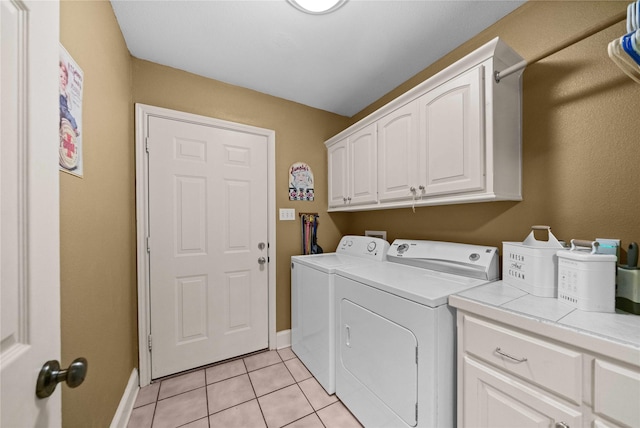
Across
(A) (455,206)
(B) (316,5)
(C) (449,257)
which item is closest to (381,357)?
(C) (449,257)

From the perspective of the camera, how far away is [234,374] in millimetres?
1921

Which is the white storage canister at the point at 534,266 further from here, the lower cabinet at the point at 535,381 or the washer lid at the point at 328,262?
the washer lid at the point at 328,262

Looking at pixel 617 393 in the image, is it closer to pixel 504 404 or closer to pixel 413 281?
pixel 504 404

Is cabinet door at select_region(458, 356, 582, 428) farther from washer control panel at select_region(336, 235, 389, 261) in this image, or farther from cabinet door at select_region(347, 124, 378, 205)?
cabinet door at select_region(347, 124, 378, 205)

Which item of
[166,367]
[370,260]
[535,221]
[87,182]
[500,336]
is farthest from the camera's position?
[370,260]

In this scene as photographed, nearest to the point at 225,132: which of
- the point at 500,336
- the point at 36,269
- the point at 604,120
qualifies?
the point at 36,269

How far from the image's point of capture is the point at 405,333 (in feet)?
3.83

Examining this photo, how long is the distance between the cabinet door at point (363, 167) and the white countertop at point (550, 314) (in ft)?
3.50

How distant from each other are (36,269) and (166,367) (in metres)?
1.88

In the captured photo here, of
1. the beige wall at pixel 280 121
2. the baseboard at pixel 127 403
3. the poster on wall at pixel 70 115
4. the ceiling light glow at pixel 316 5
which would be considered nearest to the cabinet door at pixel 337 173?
the beige wall at pixel 280 121

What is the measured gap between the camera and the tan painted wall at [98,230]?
0.90 meters

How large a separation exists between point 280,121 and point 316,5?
45.4 inches

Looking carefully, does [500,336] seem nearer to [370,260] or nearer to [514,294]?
[514,294]

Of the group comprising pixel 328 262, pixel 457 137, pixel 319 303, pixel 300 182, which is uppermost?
pixel 457 137
